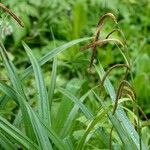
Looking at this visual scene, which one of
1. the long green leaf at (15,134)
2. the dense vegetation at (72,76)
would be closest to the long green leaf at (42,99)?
the dense vegetation at (72,76)

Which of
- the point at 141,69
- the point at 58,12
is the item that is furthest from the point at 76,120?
the point at 58,12

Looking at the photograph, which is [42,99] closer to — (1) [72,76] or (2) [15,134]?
(2) [15,134]

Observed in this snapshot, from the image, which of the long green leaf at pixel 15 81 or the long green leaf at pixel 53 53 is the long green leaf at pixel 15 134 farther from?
the long green leaf at pixel 53 53

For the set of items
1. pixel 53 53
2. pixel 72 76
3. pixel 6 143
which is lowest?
pixel 72 76

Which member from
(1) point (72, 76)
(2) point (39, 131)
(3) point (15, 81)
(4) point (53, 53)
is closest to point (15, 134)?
(2) point (39, 131)

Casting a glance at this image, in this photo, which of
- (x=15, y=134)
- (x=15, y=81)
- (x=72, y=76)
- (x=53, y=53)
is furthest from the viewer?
(x=72, y=76)

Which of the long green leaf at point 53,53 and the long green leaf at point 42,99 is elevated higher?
the long green leaf at point 53,53

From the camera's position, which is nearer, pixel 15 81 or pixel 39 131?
pixel 39 131

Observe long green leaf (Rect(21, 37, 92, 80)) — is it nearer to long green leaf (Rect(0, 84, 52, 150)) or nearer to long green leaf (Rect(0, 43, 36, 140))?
long green leaf (Rect(0, 43, 36, 140))
